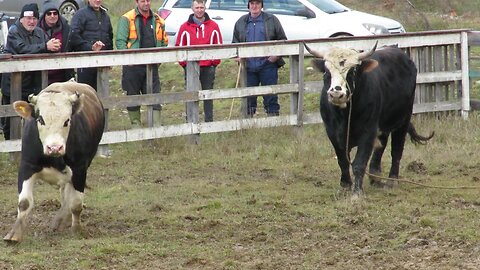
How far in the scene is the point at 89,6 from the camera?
1440cm

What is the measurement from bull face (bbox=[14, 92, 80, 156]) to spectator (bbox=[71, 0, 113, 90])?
4.88m

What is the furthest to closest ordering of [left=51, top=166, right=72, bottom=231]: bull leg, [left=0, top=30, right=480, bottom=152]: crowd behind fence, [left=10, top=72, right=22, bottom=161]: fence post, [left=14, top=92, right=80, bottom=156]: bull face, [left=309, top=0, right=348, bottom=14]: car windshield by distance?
[left=309, top=0, right=348, bottom=14]: car windshield → [left=0, top=30, right=480, bottom=152]: crowd behind fence → [left=10, top=72, right=22, bottom=161]: fence post → [left=51, top=166, right=72, bottom=231]: bull leg → [left=14, top=92, right=80, bottom=156]: bull face

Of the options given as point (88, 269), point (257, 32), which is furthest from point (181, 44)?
point (88, 269)

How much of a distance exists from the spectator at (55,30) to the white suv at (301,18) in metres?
7.22

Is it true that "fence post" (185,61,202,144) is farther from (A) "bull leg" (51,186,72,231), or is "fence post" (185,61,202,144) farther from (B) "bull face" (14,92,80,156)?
(B) "bull face" (14,92,80,156)

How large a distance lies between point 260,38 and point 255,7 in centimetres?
45

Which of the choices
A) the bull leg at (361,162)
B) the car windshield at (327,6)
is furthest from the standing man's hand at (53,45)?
the car windshield at (327,6)

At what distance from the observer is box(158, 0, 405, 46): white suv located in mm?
20719

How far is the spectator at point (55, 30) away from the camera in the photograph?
1376 centimetres

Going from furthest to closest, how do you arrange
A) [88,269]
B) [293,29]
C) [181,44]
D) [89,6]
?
[293,29] → [181,44] → [89,6] → [88,269]

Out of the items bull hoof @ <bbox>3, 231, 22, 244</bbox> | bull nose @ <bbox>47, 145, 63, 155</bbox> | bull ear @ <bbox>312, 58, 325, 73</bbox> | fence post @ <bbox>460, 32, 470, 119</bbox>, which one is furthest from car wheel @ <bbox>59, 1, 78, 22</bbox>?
bull nose @ <bbox>47, 145, 63, 155</bbox>

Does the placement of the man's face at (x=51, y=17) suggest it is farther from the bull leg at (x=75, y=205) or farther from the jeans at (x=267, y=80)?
the bull leg at (x=75, y=205)

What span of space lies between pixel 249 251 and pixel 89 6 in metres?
6.49

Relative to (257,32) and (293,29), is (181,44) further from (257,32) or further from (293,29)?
(293,29)
